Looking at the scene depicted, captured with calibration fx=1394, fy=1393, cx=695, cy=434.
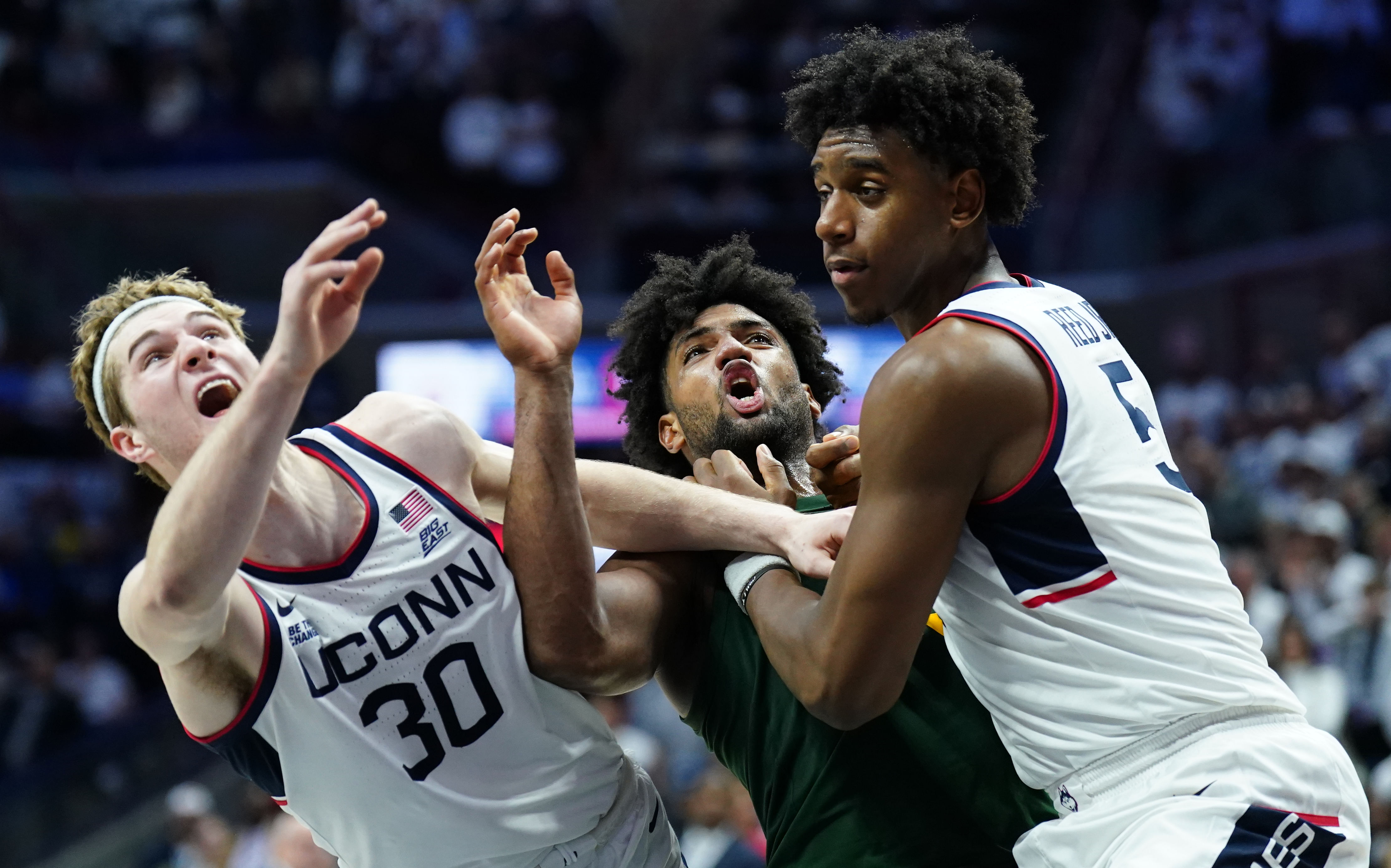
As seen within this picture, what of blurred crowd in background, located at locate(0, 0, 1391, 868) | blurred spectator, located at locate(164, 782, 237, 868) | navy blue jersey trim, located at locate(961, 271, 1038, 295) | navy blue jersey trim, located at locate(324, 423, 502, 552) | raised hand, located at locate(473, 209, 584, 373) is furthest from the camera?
blurred crowd in background, located at locate(0, 0, 1391, 868)

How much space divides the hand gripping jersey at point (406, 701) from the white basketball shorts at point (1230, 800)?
1260 mm

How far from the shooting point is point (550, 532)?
127 inches

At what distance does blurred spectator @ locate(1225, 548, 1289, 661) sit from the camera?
8398 millimetres

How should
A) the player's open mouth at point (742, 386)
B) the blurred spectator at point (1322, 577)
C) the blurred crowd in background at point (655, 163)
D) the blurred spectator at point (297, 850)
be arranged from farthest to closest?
the blurred crowd in background at point (655, 163), the blurred spectator at point (1322, 577), the blurred spectator at point (297, 850), the player's open mouth at point (742, 386)

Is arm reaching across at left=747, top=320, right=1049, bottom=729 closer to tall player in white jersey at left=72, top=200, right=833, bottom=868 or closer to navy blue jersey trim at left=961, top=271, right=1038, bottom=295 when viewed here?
navy blue jersey trim at left=961, top=271, right=1038, bottom=295

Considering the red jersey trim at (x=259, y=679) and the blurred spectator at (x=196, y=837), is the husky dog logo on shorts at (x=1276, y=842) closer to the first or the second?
the red jersey trim at (x=259, y=679)

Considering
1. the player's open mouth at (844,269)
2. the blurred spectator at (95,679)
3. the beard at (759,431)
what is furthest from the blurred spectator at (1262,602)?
the blurred spectator at (95,679)

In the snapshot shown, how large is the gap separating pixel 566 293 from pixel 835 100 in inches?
30.3

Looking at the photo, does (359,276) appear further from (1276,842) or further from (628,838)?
(1276,842)

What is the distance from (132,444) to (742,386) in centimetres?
161

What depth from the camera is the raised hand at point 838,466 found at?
3.58 metres

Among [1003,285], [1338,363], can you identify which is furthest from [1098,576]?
[1338,363]

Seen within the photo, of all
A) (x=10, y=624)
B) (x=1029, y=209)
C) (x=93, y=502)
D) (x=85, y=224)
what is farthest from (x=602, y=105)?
(x=1029, y=209)

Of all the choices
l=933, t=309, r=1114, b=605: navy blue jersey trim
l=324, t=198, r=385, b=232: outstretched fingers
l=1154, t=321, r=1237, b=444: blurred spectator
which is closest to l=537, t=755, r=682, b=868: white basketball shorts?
l=933, t=309, r=1114, b=605: navy blue jersey trim
